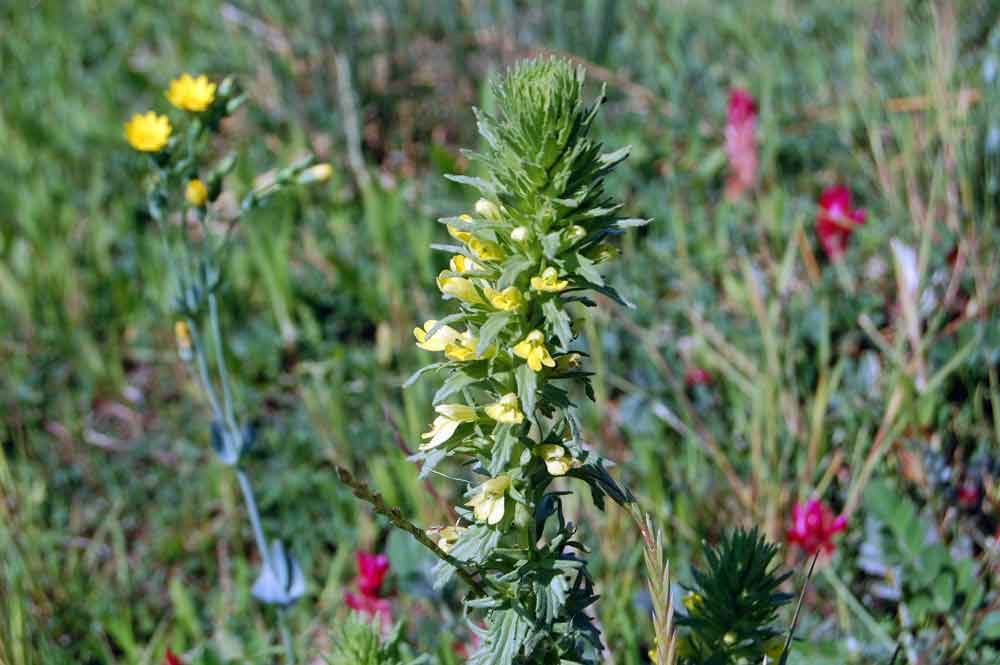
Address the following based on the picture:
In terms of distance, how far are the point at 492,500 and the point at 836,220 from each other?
213 centimetres

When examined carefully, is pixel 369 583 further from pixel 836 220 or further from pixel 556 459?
pixel 836 220

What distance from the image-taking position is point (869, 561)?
7.27ft

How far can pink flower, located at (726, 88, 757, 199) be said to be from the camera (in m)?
3.50

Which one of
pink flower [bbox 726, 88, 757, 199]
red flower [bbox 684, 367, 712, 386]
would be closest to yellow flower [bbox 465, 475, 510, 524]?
red flower [bbox 684, 367, 712, 386]

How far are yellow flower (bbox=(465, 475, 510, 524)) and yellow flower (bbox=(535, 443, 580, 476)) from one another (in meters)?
0.06

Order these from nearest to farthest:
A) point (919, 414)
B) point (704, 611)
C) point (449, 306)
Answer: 1. point (704, 611)
2. point (919, 414)
3. point (449, 306)

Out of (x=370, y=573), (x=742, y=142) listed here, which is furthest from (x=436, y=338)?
(x=742, y=142)

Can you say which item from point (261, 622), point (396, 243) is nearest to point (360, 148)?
point (396, 243)

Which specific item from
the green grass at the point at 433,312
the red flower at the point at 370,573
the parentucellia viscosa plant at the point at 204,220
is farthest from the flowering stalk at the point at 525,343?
the parentucellia viscosa plant at the point at 204,220

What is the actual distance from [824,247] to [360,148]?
1885mm

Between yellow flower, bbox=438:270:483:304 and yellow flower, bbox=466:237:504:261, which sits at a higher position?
yellow flower, bbox=466:237:504:261

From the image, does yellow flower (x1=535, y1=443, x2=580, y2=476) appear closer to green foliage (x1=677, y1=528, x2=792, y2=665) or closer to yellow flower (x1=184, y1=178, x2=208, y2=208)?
green foliage (x1=677, y1=528, x2=792, y2=665)

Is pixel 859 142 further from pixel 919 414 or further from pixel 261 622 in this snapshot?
pixel 261 622

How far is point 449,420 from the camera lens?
138cm
